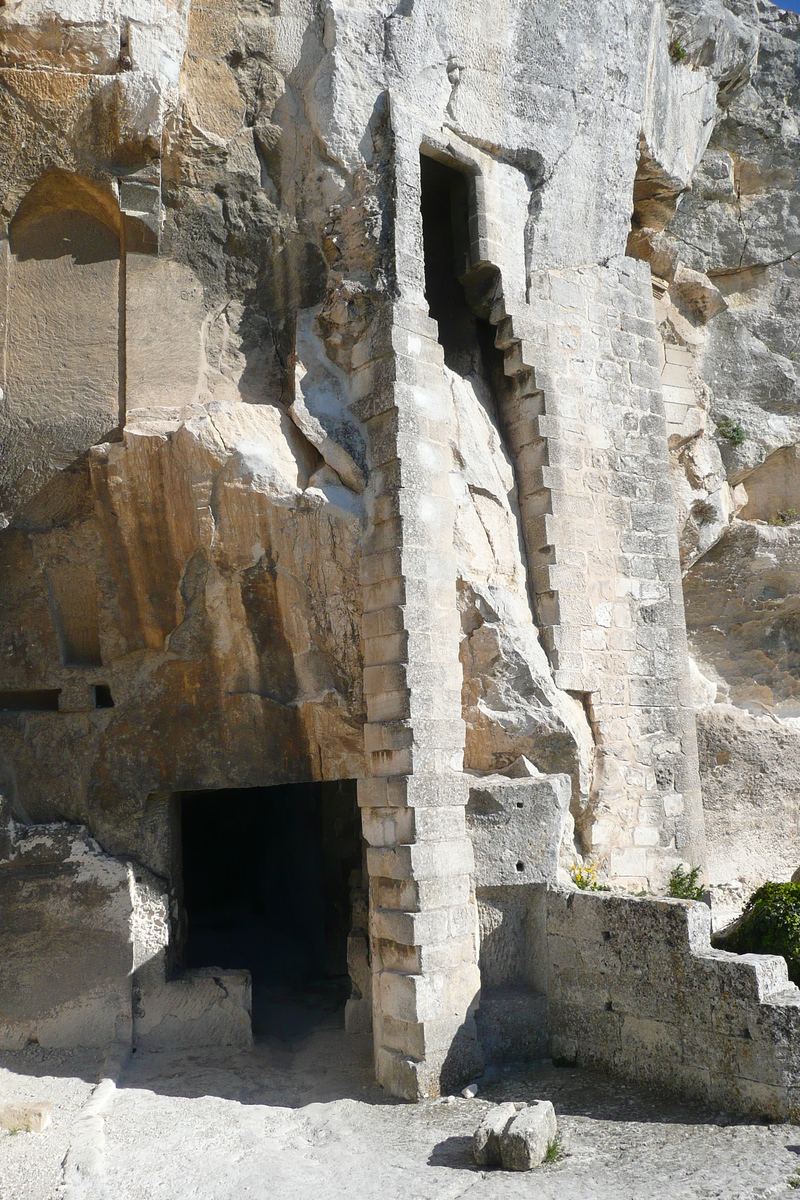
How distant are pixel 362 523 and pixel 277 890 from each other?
18.4 feet

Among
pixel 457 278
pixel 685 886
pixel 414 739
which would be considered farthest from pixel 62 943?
pixel 457 278

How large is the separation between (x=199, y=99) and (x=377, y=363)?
2368 millimetres

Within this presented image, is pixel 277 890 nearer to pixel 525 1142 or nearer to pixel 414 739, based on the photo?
pixel 414 739

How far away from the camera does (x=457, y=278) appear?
7.72 metres

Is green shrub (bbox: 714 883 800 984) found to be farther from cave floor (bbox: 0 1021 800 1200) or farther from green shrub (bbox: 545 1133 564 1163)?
green shrub (bbox: 545 1133 564 1163)

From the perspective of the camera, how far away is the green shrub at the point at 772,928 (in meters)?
5.57

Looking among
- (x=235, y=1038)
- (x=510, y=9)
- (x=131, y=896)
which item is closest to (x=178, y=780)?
(x=131, y=896)

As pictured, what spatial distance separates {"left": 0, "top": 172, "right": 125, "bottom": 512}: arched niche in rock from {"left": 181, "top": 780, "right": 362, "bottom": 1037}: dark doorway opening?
139 inches

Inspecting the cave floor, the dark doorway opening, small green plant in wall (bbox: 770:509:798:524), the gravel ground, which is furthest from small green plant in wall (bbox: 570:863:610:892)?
small green plant in wall (bbox: 770:509:798:524)

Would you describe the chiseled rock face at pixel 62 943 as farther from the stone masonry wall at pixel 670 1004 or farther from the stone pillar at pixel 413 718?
the stone masonry wall at pixel 670 1004

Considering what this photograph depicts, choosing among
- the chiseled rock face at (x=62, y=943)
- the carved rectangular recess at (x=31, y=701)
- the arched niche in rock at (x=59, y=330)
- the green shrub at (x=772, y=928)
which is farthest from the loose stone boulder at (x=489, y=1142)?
the arched niche in rock at (x=59, y=330)

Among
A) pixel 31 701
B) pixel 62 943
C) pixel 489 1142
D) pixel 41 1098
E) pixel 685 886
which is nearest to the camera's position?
pixel 489 1142

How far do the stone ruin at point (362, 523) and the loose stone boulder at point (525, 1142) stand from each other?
0.94 meters

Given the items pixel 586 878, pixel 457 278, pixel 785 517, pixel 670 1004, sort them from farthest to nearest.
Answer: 1. pixel 785 517
2. pixel 457 278
3. pixel 586 878
4. pixel 670 1004
